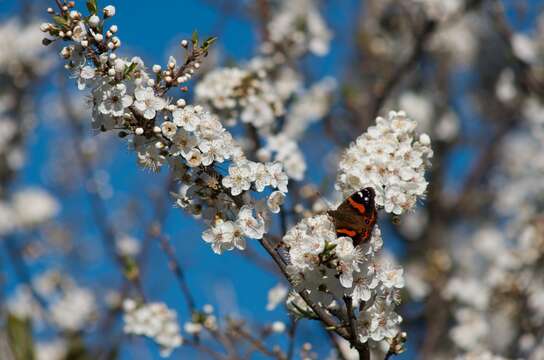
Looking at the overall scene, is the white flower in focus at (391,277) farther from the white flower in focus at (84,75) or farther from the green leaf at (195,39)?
the white flower in focus at (84,75)

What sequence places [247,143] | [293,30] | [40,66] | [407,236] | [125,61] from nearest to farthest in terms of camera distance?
[125,61]
[247,143]
[293,30]
[40,66]
[407,236]

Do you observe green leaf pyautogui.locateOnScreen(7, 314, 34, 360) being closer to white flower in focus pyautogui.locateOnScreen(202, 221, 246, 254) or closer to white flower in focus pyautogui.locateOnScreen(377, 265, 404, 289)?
white flower in focus pyautogui.locateOnScreen(202, 221, 246, 254)

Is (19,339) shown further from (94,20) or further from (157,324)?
(94,20)

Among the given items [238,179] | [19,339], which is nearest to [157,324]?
[19,339]

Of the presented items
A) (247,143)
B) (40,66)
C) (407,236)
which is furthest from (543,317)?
(40,66)

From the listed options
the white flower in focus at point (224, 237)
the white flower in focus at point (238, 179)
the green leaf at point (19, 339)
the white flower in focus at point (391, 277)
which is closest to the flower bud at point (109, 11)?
the white flower in focus at point (238, 179)

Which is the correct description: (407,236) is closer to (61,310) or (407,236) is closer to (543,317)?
(543,317)
